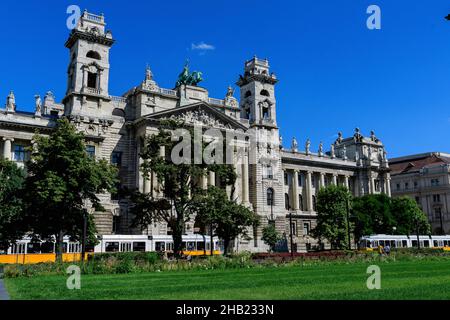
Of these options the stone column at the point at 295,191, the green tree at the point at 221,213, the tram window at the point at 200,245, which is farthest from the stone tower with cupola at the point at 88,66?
the stone column at the point at 295,191

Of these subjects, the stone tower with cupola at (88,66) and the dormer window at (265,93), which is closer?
the stone tower with cupola at (88,66)

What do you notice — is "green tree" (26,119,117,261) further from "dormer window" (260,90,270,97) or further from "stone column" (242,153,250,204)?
"dormer window" (260,90,270,97)

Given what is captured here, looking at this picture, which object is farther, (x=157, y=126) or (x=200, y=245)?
(x=157, y=126)

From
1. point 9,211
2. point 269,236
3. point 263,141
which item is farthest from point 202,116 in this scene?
point 9,211

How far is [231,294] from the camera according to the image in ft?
52.2

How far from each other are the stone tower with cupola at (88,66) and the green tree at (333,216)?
37.5 m

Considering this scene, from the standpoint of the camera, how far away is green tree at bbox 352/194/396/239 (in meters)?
77.6

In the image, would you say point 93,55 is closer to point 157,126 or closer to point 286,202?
point 157,126

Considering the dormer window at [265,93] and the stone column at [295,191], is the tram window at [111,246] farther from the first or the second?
the stone column at [295,191]

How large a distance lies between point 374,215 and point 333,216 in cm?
1055

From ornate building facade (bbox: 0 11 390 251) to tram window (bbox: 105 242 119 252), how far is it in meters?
8.19

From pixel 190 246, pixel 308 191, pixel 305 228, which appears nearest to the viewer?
pixel 190 246

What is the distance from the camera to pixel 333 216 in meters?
73.4

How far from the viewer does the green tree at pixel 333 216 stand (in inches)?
2827
